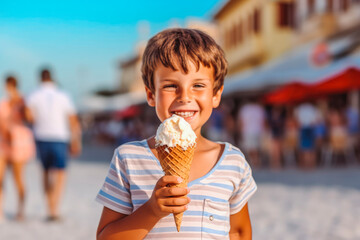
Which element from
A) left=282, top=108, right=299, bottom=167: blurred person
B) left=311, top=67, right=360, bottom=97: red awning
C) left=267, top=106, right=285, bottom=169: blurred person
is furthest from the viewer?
left=282, top=108, right=299, bottom=167: blurred person

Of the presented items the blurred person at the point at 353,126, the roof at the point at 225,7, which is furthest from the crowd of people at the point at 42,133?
the roof at the point at 225,7

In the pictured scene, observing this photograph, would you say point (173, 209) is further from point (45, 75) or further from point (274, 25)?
point (274, 25)

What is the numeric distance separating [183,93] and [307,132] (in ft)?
33.0

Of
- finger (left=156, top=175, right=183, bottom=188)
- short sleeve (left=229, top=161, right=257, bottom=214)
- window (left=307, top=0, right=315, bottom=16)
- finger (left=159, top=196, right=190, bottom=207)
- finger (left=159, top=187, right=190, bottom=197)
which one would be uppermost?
window (left=307, top=0, right=315, bottom=16)

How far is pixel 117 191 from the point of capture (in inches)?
71.2

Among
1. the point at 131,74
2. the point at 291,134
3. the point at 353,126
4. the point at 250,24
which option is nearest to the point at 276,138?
the point at 291,134

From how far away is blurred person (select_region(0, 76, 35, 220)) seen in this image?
5988mm

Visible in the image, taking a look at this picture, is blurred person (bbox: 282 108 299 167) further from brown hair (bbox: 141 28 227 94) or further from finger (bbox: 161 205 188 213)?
finger (bbox: 161 205 188 213)

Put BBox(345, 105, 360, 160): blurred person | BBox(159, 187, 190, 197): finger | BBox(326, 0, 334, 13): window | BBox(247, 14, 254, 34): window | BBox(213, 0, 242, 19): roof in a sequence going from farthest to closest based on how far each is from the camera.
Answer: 1. BBox(213, 0, 242, 19): roof
2. BBox(247, 14, 254, 34): window
3. BBox(326, 0, 334, 13): window
4. BBox(345, 105, 360, 160): blurred person
5. BBox(159, 187, 190, 197): finger

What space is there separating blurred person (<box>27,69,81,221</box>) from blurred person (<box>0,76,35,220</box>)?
19 centimetres

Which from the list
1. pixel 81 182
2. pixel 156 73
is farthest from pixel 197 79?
pixel 81 182

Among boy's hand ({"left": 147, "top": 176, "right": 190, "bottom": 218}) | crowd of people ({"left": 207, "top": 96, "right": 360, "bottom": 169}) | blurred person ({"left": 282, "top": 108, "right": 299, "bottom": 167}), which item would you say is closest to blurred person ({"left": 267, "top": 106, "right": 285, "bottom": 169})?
crowd of people ({"left": 207, "top": 96, "right": 360, "bottom": 169})

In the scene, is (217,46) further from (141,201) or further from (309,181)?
(309,181)

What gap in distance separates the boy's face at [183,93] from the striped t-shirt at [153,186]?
20cm
